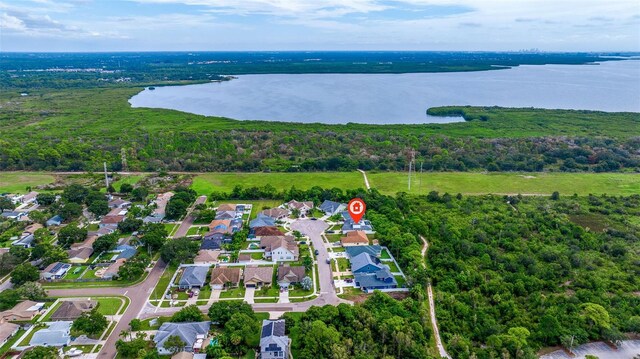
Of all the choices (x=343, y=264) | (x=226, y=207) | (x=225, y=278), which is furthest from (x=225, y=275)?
(x=226, y=207)

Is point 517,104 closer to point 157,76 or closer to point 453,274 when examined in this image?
point 453,274

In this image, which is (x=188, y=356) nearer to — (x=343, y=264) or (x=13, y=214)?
(x=343, y=264)

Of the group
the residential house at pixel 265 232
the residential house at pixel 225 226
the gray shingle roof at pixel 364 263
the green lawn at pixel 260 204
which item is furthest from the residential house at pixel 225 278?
the green lawn at pixel 260 204

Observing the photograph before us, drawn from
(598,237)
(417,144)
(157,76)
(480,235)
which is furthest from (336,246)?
(157,76)

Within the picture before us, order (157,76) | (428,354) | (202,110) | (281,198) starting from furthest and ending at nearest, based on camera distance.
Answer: (157,76) < (202,110) < (281,198) < (428,354)

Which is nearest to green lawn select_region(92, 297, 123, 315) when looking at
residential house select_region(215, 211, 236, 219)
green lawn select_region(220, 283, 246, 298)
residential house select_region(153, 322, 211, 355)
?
residential house select_region(153, 322, 211, 355)

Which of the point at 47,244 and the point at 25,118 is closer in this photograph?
the point at 47,244

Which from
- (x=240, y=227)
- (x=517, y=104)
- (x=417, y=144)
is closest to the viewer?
(x=240, y=227)
